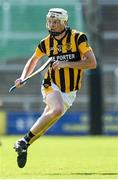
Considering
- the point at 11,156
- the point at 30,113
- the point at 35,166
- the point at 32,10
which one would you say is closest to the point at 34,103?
the point at 30,113

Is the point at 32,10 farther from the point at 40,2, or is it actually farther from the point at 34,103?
the point at 34,103

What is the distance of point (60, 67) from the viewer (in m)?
9.94

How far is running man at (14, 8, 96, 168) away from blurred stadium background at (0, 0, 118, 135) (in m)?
12.8

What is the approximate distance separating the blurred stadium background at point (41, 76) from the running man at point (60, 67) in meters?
12.8

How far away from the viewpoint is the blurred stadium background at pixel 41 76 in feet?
76.6

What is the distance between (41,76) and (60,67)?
47.9 feet

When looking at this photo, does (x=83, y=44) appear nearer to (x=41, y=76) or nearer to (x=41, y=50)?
(x=41, y=50)

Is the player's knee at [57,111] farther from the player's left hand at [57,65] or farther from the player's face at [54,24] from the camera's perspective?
the player's face at [54,24]

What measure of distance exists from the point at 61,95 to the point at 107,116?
14182 mm

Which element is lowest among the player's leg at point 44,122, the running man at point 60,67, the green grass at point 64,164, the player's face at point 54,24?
the green grass at point 64,164

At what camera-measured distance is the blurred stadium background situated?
76.6 ft

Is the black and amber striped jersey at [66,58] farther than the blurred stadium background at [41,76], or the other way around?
the blurred stadium background at [41,76]

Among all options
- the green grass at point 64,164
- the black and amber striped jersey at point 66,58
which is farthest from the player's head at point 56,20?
the green grass at point 64,164

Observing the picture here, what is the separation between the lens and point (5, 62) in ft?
82.1
